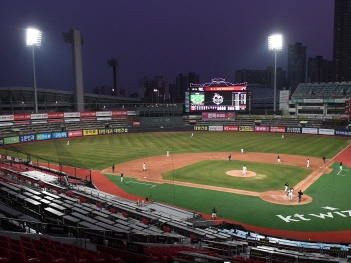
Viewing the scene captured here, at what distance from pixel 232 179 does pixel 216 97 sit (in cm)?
3888

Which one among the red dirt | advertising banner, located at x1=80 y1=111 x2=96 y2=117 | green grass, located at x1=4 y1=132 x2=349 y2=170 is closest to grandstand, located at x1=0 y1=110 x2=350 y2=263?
the red dirt

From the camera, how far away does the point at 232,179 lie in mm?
32156

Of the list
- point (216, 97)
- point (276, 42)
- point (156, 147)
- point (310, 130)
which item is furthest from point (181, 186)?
point (276, 42)

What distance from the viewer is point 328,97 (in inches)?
3255

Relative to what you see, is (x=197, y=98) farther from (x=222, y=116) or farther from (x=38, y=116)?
(x=38, y=116)

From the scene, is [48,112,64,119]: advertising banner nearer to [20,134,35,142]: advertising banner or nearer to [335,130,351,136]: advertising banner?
[20,134,35,142]: advertising banner

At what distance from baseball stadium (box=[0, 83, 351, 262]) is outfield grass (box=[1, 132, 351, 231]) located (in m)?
0.15

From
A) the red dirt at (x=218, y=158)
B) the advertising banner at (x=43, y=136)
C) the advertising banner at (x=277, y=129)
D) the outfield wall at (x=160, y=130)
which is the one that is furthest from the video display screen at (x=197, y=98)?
the advertising banner at (x=43, y=136)

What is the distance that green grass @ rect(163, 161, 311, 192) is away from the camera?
30306 mm

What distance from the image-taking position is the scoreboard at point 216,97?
6800 centimetres

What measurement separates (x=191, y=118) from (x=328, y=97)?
116 ft

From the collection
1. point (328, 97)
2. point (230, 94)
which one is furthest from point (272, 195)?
point (328, 97)

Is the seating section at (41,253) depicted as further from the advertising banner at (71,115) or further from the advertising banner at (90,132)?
the advertising banner at (71,115)

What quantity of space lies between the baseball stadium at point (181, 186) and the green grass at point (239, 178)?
18 centimetres
